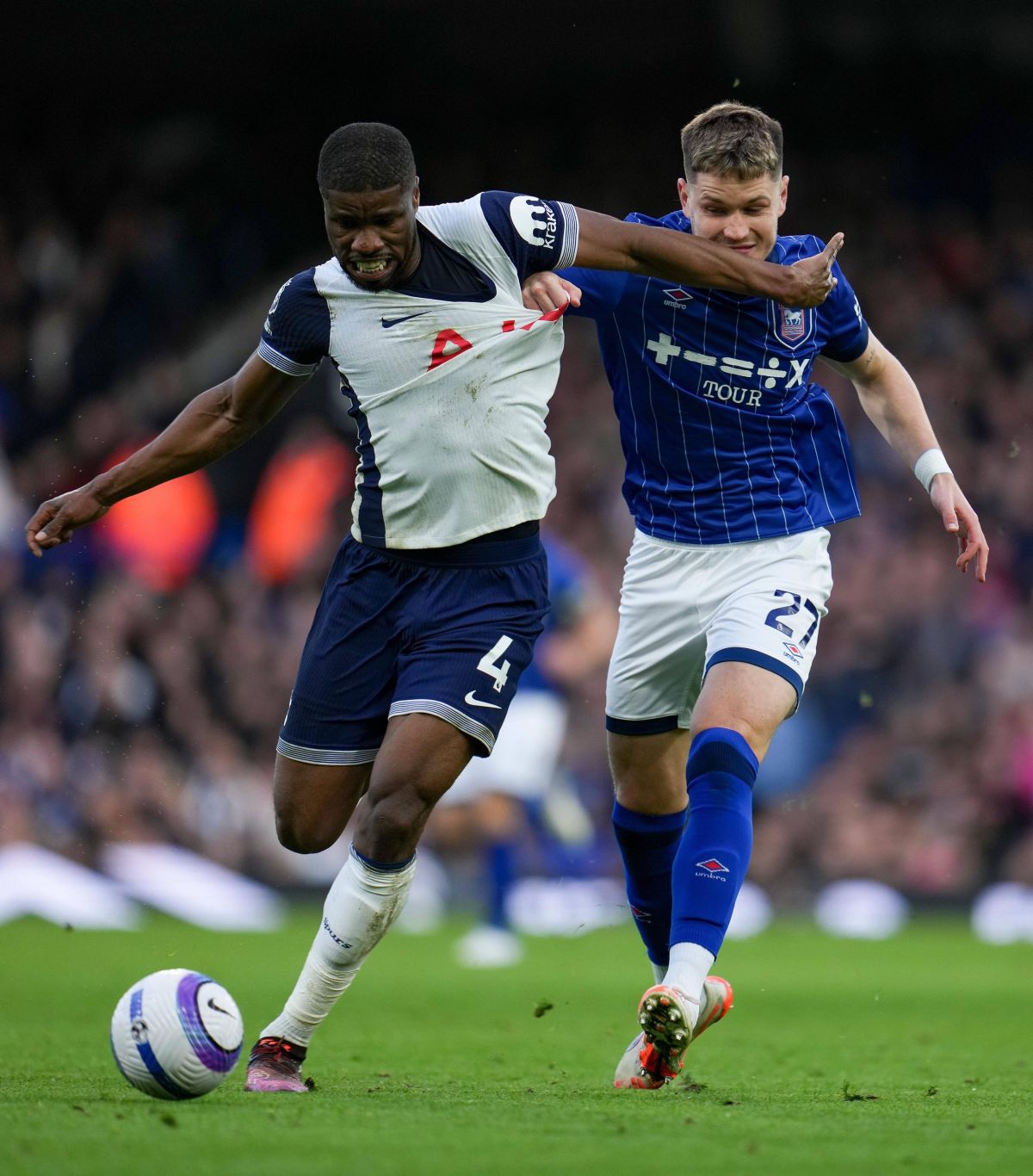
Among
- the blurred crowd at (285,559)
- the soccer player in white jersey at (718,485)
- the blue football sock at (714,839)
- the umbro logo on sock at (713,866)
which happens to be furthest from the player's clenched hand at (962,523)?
the blurred crowd at (285,559)

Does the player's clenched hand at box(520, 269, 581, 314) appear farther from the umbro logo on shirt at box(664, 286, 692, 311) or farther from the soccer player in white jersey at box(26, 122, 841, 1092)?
the umbro logo on shirt at box(664, 286, 692, 311)

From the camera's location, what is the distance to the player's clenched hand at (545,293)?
5.25 meters

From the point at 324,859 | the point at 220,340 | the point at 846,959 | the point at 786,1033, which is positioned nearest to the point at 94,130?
the point at 220,340

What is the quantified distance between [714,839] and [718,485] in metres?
1.23

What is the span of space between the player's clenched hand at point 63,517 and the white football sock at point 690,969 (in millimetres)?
2109

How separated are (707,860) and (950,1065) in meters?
1.75

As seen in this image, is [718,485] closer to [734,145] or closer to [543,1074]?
[734,145]

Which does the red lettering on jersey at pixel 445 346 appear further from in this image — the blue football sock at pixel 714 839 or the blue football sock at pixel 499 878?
the blue football sock at pixel 499 878

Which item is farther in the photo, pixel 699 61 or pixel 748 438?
pixel 699 61

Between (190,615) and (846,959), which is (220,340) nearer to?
(190,615)

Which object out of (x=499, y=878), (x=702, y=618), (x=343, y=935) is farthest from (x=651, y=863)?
(x=499, y=878)

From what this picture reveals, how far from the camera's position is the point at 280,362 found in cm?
534

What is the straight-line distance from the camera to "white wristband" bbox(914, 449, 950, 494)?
229 inches

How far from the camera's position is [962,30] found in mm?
18750
